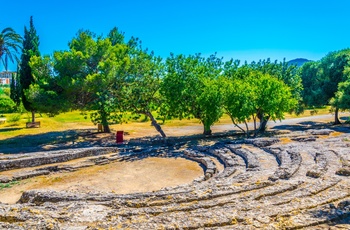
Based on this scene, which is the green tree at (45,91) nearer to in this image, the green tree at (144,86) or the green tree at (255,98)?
the green tree at (144,86)

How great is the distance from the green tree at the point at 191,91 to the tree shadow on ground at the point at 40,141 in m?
10.3

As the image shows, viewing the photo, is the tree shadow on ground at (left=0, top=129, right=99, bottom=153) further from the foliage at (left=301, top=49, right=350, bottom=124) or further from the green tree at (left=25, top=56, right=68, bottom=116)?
the foliage at (left=301, top=49, right=350, bottom=124)

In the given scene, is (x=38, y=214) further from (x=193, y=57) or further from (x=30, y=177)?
(x=193, y=57)

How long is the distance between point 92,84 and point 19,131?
14.3 meters

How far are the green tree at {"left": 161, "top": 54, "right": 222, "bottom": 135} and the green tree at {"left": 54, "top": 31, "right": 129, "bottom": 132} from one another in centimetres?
533

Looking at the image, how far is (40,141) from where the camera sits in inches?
1275

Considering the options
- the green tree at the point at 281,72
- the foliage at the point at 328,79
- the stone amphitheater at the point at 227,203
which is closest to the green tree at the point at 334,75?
the foliage at the point at 328,79

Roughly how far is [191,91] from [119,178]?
13445mm

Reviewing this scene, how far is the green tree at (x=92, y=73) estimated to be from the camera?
30.8 metres

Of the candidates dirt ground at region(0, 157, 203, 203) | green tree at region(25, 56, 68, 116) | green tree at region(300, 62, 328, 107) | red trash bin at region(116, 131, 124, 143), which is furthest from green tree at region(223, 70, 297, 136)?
green tree at region(25, 56, 68, 116)

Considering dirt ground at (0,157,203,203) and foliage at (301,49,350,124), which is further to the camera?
foliage at (301,49,350,124)

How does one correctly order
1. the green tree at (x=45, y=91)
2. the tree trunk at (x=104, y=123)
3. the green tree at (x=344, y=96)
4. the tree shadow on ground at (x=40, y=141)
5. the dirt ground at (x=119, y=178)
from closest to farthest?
the dirt ground at (x=119, y=178), the tree shadow on ground at (x=40, y=141), the green tree at (x=45, y=91), the green tree at (x=344, y=96), the tree trunk at (x=104, y=123)

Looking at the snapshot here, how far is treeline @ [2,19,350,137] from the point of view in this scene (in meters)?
29.1

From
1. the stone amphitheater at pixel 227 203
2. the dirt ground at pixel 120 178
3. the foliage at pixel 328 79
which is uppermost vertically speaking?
the foliage at pixel 328 79
